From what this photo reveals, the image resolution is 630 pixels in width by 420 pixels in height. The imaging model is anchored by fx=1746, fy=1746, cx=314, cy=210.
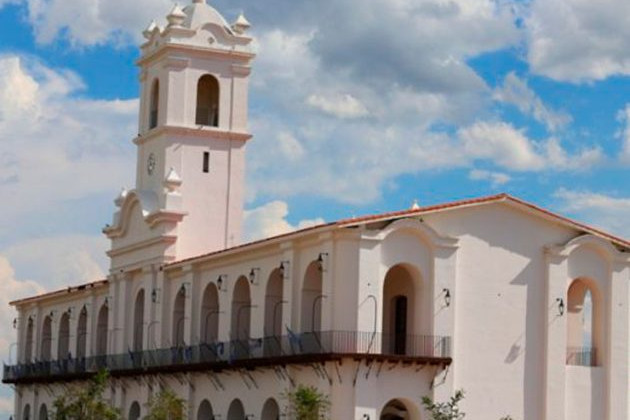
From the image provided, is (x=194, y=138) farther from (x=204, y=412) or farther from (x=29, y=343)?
(x=29, y=343)

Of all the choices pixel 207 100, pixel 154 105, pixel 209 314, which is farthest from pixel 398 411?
pixel 154 105

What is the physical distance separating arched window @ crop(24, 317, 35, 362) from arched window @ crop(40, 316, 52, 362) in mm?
2030

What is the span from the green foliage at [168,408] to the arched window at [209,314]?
2.90 metres

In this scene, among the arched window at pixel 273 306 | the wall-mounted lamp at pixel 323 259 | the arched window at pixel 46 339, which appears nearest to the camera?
the wall-mounted lamp at pixel 323 259

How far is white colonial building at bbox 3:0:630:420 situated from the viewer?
55.6m

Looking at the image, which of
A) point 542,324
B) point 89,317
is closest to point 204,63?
point 89,317

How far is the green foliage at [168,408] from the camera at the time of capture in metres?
62.7

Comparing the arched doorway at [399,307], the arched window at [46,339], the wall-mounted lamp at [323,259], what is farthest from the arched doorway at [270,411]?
the arched window at [46,339]

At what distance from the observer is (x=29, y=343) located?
91.1 meters

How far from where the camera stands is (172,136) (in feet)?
235

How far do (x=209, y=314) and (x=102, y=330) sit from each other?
40.4 feet

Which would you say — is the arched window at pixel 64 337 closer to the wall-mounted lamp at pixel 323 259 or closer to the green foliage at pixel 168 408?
the green foliage at pixel 168 408

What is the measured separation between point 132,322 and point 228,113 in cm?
963

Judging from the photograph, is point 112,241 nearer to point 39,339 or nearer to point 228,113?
point 228,113
